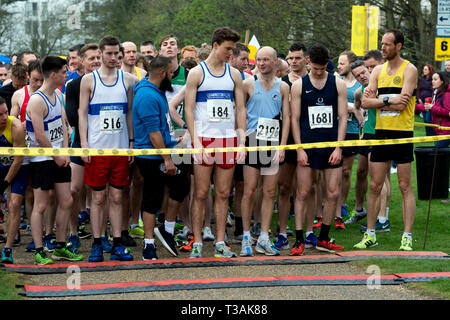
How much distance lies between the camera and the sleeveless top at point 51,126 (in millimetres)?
7840

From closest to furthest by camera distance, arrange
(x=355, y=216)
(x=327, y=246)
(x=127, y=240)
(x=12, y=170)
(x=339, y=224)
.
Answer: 1. (x=12, y=170)
2. (x=327, y=246)
3. (x=127, y=240)
4. (x=339, y=224)
5. (x=355, y=216)

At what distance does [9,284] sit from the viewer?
21.4 feet

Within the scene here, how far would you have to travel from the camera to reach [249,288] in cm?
646

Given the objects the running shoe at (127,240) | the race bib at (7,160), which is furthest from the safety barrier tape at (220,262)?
the running shoe at (127,240)

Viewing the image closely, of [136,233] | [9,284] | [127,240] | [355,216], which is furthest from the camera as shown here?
[355,216]

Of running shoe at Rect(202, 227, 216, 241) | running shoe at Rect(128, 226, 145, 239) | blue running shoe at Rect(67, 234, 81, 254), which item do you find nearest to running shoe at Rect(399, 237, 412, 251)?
running shoe at Rect(202, 227, 216, 241)

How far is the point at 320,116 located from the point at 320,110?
0.23 feet

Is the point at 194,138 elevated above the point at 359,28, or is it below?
below

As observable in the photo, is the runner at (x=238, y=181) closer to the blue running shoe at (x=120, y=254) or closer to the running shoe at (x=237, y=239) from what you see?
the running shoe at (x=237, y=239)

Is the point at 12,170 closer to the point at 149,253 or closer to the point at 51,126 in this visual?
the point at 51,126

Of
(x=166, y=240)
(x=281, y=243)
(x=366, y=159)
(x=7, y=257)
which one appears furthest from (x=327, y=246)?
(x=7, y=257)

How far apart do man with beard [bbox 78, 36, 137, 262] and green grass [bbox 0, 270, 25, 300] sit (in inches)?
41.4

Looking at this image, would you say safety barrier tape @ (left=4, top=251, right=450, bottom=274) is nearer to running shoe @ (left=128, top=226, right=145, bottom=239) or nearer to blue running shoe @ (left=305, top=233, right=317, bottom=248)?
blue running shoe @ (left=305, top=233, right=317, bottom=248)

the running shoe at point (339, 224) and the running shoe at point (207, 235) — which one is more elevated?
the running shoe at point (207, 235)
